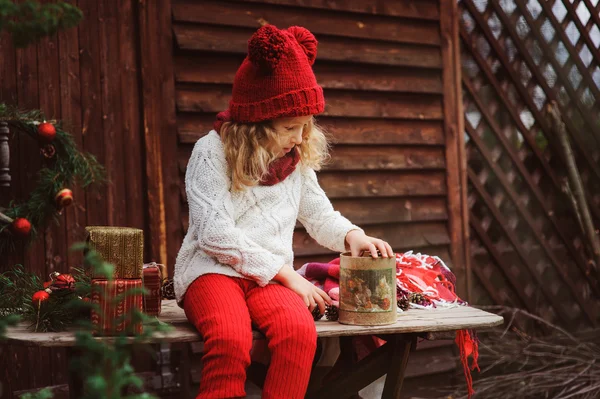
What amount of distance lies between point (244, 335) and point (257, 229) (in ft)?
1.30

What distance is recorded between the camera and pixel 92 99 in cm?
307

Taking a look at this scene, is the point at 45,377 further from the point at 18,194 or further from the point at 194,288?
the point at 194,288

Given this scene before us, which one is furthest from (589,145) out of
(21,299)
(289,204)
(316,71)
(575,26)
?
(21,299)

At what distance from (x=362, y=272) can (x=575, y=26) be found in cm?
344

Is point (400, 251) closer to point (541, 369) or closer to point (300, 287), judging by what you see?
point (541, 369)

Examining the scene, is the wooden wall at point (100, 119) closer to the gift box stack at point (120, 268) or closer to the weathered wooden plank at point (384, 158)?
the weathered wooden plank at point (384, 158)

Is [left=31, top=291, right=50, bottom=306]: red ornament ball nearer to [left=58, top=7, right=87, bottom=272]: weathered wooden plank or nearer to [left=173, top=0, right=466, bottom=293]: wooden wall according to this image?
[left=58, top=7, right=87, bottom=272]: weathered wooden plank

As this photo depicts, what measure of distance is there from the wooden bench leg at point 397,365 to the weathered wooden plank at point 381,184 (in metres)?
1.67

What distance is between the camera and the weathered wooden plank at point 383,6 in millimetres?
3561

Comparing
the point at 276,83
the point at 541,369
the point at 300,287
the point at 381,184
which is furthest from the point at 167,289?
the point at 541,369

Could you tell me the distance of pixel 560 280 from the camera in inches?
180

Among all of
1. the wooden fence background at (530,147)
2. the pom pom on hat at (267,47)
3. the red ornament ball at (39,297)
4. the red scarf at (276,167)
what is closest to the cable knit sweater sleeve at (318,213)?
the red scarf at (276,167)

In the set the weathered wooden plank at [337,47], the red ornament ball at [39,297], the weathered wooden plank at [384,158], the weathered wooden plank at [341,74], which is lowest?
the red ornament ball at [39,297]

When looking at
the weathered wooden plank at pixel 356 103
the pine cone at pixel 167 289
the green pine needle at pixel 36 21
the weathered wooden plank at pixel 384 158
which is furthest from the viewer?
the weathered wooden plank at pixel 384 158
